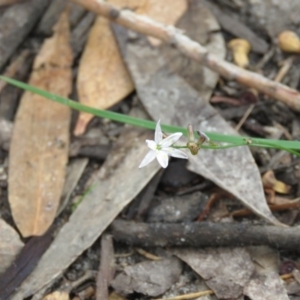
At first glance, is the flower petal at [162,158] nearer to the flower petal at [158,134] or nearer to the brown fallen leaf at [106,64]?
the flower petal at [158,134]

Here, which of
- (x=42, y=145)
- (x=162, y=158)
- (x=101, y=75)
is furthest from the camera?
(x=101, y=75)

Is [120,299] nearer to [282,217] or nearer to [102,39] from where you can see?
[282,217]

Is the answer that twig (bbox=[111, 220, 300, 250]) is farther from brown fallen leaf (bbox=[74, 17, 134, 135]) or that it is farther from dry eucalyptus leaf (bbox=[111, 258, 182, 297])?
brown fallen leaf (bbox=[74, 17, 134, 135])

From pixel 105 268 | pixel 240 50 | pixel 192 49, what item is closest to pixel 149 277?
pixel 105 268

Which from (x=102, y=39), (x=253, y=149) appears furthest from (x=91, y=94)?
(x=253, y=149)

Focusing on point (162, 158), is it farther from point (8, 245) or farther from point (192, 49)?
point (192, 49)

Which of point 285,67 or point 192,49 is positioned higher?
point 192,49
